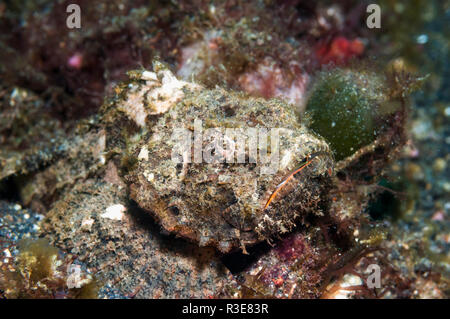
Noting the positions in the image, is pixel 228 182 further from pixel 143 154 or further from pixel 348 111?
pixel 348 111

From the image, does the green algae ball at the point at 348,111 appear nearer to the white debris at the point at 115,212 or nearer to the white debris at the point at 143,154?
the white debris at the point at 143,154

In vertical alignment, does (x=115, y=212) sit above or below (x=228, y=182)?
below

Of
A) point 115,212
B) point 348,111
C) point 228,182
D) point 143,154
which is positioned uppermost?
point 348,111

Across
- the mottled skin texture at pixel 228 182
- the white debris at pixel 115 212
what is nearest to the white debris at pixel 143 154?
the mottled skin texture at pixel 228 182

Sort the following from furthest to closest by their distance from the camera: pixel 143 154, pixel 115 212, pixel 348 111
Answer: pixel 348 111 < pixel 115 212 < pixel 143 154

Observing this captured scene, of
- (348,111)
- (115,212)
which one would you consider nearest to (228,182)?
(115,212)

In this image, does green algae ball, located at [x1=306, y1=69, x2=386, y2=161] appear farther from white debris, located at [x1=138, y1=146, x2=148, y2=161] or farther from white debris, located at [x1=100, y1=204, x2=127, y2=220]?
white debris, located at [x1=100, y1=204, x2=127, y2=220]

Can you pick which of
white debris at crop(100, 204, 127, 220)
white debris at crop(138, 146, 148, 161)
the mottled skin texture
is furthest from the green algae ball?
white debris at crop(100, 204, 127, 220)

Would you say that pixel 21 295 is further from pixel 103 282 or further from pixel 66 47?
pixel 66 47
